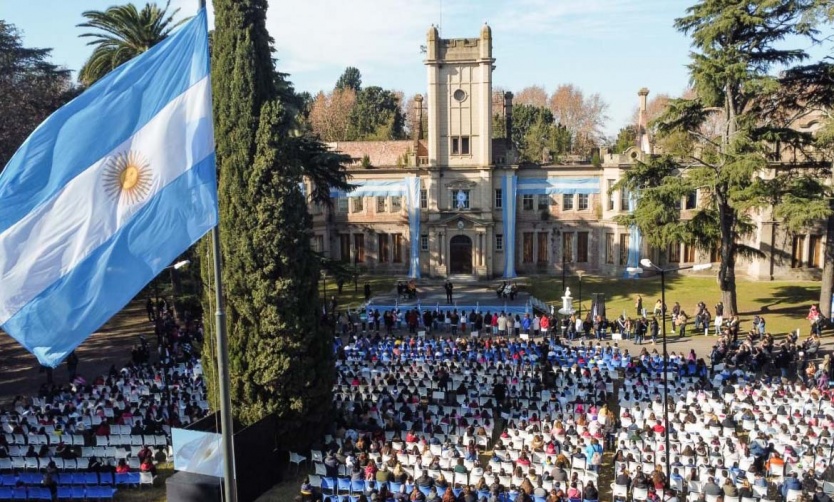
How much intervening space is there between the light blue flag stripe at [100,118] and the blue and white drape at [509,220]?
143 feet

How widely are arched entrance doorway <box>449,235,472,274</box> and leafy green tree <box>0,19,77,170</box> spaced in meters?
28.1

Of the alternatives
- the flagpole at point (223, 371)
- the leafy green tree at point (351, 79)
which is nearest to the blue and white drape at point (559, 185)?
the flagpole at point (223, 371)

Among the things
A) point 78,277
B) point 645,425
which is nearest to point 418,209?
point 645,425

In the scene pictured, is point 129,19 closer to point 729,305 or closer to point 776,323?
point 729,305

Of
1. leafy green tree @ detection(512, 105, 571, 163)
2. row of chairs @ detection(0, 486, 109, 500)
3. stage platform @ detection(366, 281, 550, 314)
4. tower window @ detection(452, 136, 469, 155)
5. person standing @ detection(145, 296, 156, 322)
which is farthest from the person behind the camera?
leafy green tree @ detection(512, 105, 571, 163)

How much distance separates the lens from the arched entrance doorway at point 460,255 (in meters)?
51.4

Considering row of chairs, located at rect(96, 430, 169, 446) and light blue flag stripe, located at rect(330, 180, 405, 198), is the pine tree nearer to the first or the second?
row of chairs, located at rect(96, 430, 169, 446)

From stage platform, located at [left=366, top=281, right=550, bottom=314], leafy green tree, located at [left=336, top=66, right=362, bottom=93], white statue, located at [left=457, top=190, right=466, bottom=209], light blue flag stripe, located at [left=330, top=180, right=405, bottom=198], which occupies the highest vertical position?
leafy green tree, located at [left=336, top=66, right=362, bottom=93]

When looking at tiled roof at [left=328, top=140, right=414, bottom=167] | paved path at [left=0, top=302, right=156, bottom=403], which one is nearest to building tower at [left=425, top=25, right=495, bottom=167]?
tiled roof at [left=328, top=140, right=414, bottom=167]

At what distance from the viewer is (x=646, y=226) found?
35.7 meters

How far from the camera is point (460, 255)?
51688mm

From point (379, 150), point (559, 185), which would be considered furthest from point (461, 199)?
point (379, 150)

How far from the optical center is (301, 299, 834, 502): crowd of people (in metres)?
15.8

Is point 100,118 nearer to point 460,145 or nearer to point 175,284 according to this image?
point 175,284
